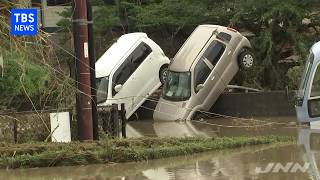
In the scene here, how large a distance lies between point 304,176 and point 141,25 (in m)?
21.8

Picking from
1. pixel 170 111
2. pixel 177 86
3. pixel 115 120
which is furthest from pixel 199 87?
pixel 115 120

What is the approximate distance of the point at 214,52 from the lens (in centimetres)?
2522

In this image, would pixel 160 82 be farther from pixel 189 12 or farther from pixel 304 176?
pixel 304 176

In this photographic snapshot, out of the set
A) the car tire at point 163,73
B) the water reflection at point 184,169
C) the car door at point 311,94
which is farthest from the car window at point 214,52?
the water reflection at point 184,169

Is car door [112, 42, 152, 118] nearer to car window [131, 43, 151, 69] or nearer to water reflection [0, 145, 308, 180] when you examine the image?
car window [131, 43, 151, 69]

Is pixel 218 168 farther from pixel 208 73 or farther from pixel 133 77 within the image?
pixel 133 77

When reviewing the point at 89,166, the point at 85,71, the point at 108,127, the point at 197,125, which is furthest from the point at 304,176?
the point at 197,125

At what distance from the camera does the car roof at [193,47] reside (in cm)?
2495

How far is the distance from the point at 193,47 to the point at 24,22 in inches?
528

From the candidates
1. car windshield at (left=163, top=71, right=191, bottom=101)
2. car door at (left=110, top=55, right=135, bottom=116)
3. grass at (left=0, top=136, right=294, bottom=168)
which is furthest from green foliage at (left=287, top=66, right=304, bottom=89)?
grass at (left=0, top=136, right=294, bottom=168)

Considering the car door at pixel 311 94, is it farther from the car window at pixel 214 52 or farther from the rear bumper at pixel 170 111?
the car window at pixel 214 52

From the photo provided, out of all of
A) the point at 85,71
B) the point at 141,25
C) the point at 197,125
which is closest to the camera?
the point at 85,71

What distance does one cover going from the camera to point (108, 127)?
15.8 meters

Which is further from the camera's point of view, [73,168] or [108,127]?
[108,127]
